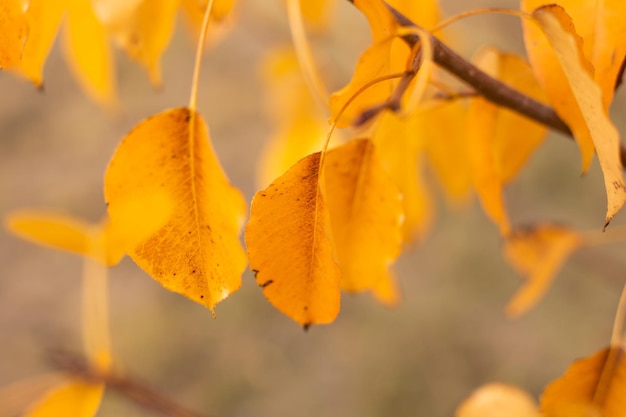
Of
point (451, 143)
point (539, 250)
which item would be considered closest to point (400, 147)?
point (451, 143)

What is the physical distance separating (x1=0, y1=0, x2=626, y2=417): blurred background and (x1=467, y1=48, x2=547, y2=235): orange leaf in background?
82 cm

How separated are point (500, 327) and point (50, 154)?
115 cm

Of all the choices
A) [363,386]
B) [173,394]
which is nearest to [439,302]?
[363,386]

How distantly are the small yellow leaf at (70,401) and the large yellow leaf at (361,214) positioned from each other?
0.15 metres

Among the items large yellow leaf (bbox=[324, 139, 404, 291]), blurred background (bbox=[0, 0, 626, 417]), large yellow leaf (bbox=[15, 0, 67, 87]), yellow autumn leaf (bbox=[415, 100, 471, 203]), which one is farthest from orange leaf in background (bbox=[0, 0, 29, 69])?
blurred background (bbox=[0, 0, 626, 417])

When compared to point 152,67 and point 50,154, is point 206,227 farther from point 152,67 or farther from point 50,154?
point 50,154

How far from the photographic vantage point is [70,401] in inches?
12.9

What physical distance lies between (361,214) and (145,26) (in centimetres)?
14

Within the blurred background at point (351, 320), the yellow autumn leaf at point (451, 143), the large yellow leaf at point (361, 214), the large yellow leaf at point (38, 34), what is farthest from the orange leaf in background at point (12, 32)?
the blurred background at point (351, 320)

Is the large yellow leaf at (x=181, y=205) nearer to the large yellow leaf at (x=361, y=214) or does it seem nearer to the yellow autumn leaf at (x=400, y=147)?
the large yellow leaf at (x=361, y=214)

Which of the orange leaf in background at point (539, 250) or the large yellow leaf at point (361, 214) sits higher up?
the large yellow leaf at point (361, 214)

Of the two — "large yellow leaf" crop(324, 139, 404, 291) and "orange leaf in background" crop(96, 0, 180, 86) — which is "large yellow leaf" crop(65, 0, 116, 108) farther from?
"large yellow leaf" crop(324, 139, 404, 291)

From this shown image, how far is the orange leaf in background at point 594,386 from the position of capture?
24 cm

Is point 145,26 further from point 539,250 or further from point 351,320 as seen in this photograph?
point 351,320
